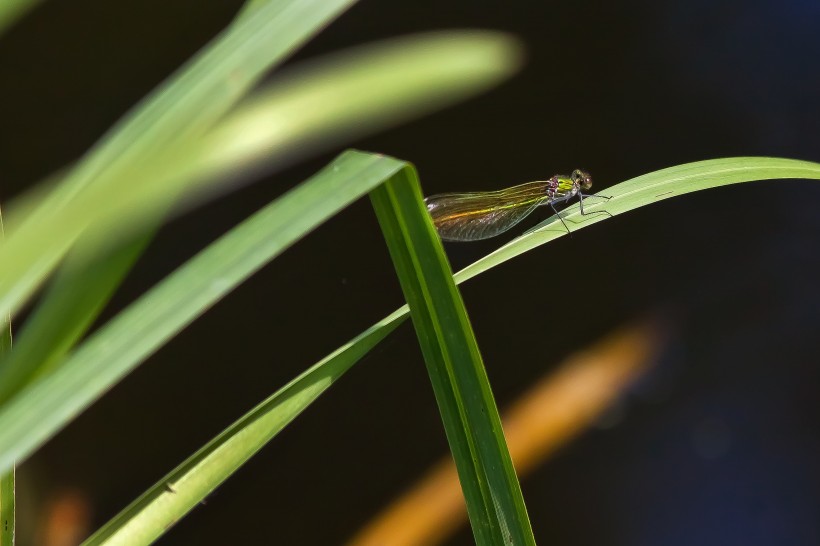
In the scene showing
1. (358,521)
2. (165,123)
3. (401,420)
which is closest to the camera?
(165,123)

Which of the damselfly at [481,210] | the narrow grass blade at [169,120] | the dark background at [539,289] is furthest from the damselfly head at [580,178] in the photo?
the narrow grass blade at [169,120]

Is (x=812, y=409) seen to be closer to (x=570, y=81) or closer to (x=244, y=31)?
(x=570, y=81)

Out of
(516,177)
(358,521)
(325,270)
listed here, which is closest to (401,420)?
(358,521)

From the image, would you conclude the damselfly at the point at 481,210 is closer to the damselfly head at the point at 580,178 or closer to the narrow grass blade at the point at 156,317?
the damselfly head at the point at 580,178

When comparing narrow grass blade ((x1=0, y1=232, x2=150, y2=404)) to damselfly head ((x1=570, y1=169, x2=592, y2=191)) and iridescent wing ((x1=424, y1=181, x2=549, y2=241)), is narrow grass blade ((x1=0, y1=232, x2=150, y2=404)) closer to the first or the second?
iridescent wing ((x1=424, y1=181, x2=549, y2=241))

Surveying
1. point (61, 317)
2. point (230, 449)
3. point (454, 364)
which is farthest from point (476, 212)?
point (61, 317)

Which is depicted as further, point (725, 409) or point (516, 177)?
point (516, 177)
